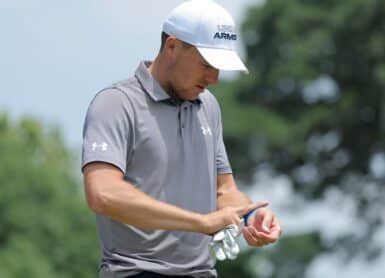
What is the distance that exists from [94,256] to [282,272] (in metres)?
4.06

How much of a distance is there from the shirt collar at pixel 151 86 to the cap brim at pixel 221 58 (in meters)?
0.29

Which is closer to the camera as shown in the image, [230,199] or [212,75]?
[212,75]

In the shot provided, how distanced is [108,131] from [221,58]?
1.97ft

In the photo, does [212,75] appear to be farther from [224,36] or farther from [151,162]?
[151,162]

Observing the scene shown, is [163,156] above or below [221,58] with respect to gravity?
below

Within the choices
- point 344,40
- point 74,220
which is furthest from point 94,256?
point 344,40

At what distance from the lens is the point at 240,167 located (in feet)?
120

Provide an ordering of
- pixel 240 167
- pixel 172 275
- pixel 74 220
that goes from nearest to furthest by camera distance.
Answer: pixel 172 275 → pixel 240 167 → pixel 74 220

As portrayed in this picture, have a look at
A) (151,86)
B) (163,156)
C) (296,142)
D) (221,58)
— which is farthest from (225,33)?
(296,142)

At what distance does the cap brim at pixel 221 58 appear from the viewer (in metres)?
7.98

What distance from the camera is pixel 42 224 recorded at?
39.8 metres

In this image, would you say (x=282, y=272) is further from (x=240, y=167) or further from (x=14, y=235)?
(x=14, y=235)

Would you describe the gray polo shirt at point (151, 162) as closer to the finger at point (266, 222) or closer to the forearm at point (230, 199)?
the forearm at point (230, 199)

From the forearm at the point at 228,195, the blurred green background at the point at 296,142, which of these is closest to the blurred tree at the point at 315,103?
the blurred green background at the point at 296,142
